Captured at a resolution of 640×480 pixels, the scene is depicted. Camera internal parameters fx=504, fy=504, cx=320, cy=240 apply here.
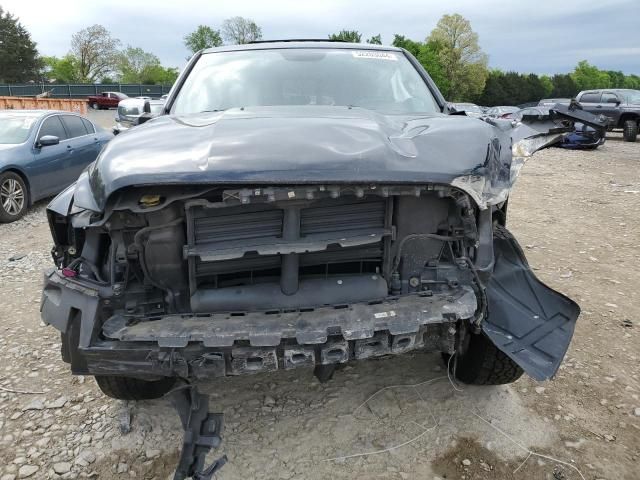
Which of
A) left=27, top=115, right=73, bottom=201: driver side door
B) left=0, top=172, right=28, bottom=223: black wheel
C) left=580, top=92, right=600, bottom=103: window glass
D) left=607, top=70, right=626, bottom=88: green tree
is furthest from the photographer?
left=607, top=70, right=626, bottom=88: green tree

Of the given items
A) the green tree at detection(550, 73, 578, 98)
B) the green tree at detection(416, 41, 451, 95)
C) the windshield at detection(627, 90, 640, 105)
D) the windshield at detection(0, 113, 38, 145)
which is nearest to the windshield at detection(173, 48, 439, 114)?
the windshield at detection(0, 113, 38, 145)

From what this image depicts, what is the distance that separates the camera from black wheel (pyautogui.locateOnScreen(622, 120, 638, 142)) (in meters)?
16.8

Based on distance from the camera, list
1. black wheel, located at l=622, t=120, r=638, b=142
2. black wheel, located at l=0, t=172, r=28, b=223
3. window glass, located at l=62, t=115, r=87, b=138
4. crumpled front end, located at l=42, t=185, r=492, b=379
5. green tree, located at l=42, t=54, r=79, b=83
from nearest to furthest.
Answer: crumpled front end, located at l=42, t=185, r=492, b=379 < black wheel, located at l=0, t=172, r=28, b=223 < window glass, located at l=62, t=115, r=87, b=138 < black wheel, located at l=622, t=120, r=638, b=142 < green tree, located at l=42, t=54, r=79, b=83

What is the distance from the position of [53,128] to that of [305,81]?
5.74 m

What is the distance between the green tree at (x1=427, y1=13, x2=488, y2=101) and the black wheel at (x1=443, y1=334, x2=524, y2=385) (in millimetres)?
63329

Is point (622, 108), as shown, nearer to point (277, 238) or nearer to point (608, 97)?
point (608, 97)

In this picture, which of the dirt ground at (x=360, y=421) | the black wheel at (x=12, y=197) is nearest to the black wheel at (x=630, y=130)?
the dirt ground at (x=360, y=421)

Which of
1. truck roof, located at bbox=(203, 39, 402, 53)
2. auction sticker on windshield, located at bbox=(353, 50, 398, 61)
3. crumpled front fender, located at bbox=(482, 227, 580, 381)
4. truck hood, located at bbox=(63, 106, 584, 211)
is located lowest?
crumpled front fender, located at bbox=(482, 227, 580, 381)

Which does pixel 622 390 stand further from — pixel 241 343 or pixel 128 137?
pixel 128 137

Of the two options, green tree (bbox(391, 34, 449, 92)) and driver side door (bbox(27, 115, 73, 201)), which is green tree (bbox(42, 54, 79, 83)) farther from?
driver side door (bbox(27, 115, 73, 201))

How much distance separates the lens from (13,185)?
6.70 meters

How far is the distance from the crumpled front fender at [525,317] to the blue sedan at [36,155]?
640 cm

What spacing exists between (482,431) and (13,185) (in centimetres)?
664

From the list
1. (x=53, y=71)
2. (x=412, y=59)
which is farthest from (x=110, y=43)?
(x=412, y=59)
